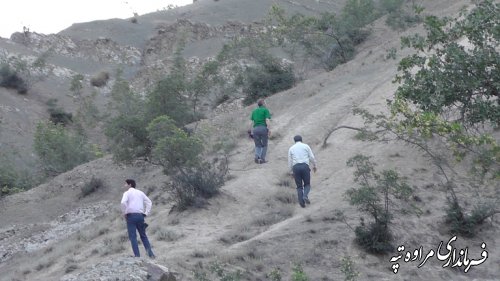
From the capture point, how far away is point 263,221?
17.8 meters

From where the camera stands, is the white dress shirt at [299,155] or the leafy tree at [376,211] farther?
the white dress shirt at [299,155]

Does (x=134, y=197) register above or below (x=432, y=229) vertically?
above

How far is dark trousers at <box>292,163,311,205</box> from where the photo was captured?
17.5 metres

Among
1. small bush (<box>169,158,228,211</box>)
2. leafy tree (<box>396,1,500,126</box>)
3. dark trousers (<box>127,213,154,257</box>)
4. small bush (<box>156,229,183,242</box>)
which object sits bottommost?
small bush (<box>156,229,183,242</box>)

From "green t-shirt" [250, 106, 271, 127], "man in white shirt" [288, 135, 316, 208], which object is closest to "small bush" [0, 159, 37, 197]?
"green t-shirt" [250, 106, 271, 127]

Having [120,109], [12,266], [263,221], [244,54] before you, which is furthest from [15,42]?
[263,221]

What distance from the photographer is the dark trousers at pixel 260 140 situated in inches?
841

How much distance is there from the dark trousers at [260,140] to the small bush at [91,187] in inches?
295

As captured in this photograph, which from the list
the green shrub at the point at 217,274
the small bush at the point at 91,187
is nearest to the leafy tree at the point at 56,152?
the small bush at the point at 91,187

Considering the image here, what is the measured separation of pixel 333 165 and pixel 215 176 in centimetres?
358

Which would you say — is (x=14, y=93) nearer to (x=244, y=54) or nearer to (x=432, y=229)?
(x=244, y=54)

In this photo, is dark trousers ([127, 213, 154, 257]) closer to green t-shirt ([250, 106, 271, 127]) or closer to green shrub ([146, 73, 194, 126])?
green t-shirt ([250, 106, 271, 127])

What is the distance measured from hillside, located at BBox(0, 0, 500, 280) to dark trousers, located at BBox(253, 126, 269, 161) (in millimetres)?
377

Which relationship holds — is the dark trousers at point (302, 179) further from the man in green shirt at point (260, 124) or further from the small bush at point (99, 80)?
the small bush at point (99, 80)
